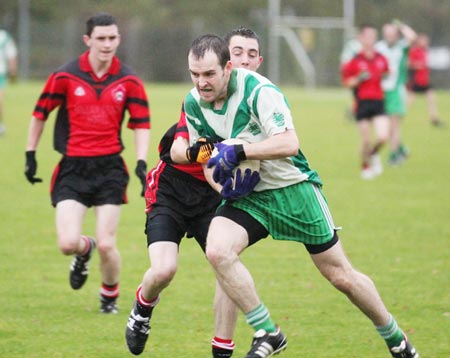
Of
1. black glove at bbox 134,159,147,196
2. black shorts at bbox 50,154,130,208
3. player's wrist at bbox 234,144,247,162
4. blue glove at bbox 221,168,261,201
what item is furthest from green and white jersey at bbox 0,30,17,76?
player's wrist at bbox 234,144,247,162

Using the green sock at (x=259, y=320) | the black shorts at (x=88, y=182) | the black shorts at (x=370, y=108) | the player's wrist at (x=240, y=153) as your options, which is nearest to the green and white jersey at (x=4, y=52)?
the black shorts at (x=370, y=108)

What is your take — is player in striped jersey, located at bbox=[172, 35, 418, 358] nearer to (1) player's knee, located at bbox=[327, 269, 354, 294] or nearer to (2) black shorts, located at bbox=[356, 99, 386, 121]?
(1) player's knee, located at bbox=[327, 269, 354, 294]

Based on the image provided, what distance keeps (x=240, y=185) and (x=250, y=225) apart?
24cm

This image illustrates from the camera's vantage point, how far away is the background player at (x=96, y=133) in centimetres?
710

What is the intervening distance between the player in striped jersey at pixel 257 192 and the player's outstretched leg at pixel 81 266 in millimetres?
2127

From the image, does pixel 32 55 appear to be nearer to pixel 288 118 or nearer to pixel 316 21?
pixel 316 21

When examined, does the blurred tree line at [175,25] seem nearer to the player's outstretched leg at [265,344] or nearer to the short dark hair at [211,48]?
the short dark hair at [211,48]

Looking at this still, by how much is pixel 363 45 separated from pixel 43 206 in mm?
5843

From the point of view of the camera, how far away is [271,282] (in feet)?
27.4

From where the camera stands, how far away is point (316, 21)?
120 ft

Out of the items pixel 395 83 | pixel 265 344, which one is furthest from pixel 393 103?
pixel 265 344

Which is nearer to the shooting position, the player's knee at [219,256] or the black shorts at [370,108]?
the player's knee at [219,256]

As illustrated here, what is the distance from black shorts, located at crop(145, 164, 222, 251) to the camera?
19.1 feet

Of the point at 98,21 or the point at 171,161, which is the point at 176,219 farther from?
the point at 98,21
